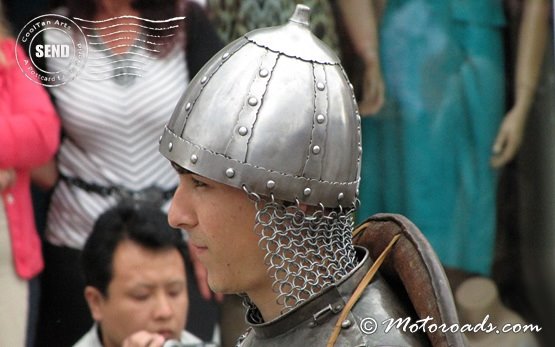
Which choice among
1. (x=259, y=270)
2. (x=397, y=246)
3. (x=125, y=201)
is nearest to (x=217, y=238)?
(x=259, y=270)

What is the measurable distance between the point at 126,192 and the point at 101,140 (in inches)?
9.1

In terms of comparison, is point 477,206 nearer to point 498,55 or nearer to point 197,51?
point 498,55

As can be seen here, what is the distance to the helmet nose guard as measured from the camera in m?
3.19

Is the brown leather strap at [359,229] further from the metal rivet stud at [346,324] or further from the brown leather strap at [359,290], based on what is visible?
the metal rivet stud at [346,324]

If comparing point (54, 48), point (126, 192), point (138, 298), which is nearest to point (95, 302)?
point (138, 298)

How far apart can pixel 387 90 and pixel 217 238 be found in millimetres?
2493

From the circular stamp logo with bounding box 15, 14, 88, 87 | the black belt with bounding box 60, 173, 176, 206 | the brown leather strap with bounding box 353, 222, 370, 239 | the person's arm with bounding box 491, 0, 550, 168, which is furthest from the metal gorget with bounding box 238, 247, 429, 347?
the person's arm with bounding box 491, 0, 550, 168

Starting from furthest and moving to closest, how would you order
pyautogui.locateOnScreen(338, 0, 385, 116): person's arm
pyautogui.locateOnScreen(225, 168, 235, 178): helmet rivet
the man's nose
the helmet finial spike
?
pyautogui.locateOnScreen(338, 0, 385, 116): person's arm, the helmet finial spike, the man's nose, pyautogui.locateOnScreen(225, 168, 235, 178): helmet rivet

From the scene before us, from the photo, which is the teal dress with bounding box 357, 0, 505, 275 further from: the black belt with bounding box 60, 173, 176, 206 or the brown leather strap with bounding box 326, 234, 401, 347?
the brown leather strap with bounding box 326, 234, 401, 347

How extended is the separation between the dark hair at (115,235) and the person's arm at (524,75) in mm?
1580

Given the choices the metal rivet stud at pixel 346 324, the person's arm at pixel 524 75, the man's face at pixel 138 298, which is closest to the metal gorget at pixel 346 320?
the metal rivet stud at pixel 346 324

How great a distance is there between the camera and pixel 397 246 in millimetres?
3338

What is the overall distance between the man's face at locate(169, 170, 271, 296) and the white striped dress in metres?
1.96

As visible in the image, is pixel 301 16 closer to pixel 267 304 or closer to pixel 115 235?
pixel 267 304
